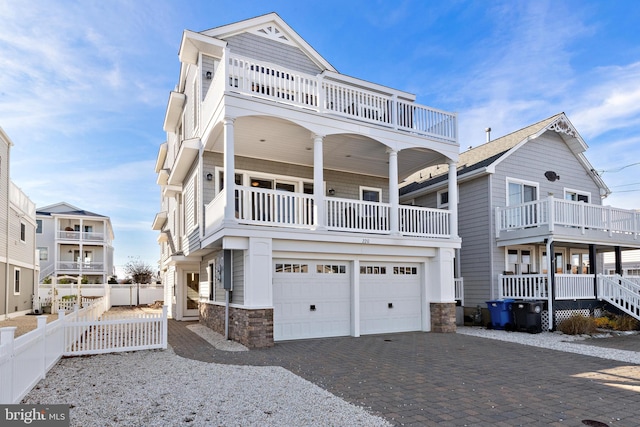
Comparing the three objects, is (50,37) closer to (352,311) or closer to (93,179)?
(352,311)

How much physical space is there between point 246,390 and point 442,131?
10.3m

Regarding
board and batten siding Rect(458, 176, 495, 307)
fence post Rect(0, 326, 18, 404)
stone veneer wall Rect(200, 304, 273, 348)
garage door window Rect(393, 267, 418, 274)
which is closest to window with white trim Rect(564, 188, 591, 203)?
board and batten siding Rect(458, 176, 495, 307)

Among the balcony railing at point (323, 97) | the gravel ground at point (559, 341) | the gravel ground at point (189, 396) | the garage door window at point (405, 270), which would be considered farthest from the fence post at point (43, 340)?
the gravel ground at point (559, 341)

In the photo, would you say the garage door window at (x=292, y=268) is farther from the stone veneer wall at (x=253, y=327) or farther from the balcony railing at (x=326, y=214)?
the stone veneer wall at (x=253, y=327)

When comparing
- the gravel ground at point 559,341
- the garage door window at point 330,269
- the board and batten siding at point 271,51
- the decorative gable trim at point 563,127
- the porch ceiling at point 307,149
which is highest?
the board and batten siding at point 271,51

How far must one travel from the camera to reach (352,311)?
11844 millimetres

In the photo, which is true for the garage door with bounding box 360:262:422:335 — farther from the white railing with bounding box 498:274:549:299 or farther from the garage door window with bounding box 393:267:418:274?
the white railing with bounding box 498:274:549:299

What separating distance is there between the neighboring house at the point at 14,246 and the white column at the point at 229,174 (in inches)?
492

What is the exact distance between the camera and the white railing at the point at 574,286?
540 inches

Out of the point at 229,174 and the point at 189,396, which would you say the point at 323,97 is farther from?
the point at 189,396

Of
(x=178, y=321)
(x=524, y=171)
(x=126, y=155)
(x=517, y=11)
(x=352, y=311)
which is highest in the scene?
(x=517, y=11)

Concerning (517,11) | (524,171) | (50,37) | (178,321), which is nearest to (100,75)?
(50,37)

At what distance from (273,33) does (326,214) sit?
719 centimetres

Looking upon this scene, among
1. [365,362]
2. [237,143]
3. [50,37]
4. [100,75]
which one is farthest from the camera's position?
A: [100,75]
